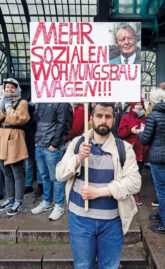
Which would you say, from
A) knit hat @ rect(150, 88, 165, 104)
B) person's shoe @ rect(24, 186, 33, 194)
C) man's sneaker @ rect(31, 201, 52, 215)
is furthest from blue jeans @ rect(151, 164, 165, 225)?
person's shoe @ rect(24, 186, 33, 194)

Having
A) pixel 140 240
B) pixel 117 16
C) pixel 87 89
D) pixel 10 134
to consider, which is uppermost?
pixel 117 16

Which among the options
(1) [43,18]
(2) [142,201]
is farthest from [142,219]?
(1) [43,18]

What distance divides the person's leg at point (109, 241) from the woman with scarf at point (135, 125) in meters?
1.96

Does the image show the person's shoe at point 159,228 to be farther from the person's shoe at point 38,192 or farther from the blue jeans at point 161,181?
the person's shoe at point 38,192

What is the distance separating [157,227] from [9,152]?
2.10 m

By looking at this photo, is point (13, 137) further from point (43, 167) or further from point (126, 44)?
point (126, 44)

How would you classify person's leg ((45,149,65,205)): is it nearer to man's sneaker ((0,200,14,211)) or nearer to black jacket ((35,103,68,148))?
black jacket ((35,103,68,148))

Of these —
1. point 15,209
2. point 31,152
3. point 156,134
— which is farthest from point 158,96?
point 15,209

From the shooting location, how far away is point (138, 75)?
1.89 m

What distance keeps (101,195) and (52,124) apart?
5.46 feet

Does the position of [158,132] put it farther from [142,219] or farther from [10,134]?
[10,134]

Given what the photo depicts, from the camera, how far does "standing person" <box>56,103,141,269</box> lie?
68.2 inches

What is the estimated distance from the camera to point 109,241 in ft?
5.82

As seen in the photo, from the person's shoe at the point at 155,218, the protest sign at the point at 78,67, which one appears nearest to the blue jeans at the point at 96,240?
the protest sign at the point at 78,67
